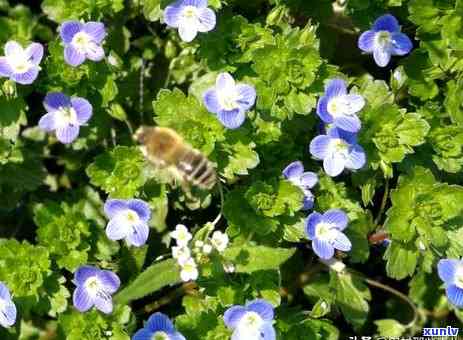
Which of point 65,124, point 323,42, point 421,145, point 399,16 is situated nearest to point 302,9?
point 323,42

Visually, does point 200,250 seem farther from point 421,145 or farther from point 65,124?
point 421,145

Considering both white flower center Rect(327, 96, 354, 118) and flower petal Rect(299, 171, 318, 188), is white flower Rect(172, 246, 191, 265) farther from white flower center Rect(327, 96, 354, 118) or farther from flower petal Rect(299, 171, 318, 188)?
white flower center Rect(327, 96, 354, 118)

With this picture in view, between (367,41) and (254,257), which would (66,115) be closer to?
(254,257)

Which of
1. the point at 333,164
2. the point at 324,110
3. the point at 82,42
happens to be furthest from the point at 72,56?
the point at 333,164

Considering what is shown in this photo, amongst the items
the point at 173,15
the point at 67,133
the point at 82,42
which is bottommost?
the point at 67,133

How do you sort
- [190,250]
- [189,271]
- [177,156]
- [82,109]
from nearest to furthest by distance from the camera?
1. [177,156]
2. [189,271]
3. [190,250]
4. [82,109]
